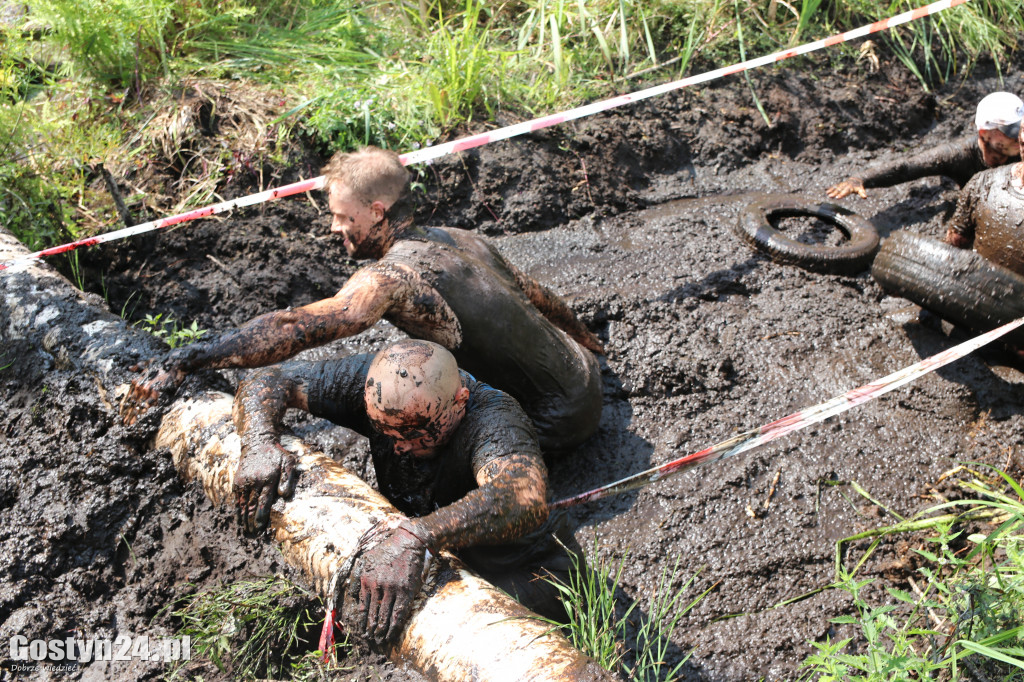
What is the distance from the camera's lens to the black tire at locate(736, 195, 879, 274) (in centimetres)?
472

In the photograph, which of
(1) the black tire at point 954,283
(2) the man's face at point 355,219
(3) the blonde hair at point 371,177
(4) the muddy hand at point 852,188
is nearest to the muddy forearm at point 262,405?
(2) the man's face at point 355,219

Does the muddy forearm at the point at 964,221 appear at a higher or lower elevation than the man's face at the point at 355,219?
lower

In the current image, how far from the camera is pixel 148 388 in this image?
9.72 ft

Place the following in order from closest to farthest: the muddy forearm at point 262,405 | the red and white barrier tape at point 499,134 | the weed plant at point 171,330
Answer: the muddy forearm at point 262,405 < the weed plant at point 171,330 < the red and white barrier tape at point 499,134

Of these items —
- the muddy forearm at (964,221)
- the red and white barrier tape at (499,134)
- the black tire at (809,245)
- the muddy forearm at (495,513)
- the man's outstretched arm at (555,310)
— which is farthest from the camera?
the black tire at (809,245)

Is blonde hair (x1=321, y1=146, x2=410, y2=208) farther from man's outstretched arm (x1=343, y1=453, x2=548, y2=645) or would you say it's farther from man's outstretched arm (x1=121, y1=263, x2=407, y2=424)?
man's outstretched arm (x1=343, y1=453, x2=548, y2=645)

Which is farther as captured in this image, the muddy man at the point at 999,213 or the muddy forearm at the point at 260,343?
the muddy man at the point at 999,213

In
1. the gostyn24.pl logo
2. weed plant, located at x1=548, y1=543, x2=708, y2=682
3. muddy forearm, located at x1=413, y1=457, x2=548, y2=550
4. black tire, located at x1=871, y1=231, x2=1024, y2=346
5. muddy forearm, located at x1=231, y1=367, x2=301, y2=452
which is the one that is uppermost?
muddy forearm, located at x1=231, y1=367, x2=301, y2=452

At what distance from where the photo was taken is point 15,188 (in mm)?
4633

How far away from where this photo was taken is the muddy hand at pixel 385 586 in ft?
7.03

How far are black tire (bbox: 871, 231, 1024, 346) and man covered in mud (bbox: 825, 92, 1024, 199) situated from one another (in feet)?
2.98

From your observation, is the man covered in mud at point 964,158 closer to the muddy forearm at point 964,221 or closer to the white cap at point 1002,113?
the white cap at point 1002,113

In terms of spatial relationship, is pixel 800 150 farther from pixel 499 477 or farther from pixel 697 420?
pixel 499 477

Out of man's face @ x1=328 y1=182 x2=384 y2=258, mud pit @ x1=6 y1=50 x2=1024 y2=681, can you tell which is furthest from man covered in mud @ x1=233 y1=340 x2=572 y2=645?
man's face @ x1=328 y1=182 x2=384 y2=258
